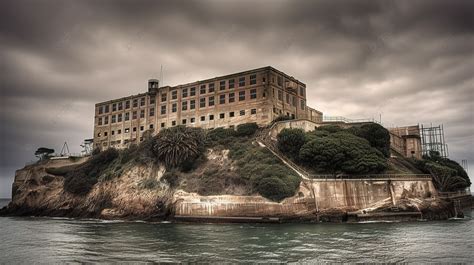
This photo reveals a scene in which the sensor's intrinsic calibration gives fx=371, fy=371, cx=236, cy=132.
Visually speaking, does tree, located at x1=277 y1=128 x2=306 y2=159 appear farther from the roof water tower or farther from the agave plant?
the roof water tower

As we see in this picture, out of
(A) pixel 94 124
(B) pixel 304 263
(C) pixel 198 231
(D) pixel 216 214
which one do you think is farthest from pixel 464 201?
(A) pixel 94 124

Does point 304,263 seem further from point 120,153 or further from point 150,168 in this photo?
point 120,153

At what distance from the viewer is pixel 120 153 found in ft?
285

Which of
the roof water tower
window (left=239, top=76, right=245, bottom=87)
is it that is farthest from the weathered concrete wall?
the roof water tower

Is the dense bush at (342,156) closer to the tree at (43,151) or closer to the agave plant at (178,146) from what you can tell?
the agave plant at (178,146)

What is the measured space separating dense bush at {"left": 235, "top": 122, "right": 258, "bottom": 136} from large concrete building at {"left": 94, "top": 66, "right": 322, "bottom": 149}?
2104 millimetres

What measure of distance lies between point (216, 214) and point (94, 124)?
6437 centimetres

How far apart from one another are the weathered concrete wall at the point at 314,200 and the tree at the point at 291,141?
9.39 m

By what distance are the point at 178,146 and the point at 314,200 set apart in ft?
91.3

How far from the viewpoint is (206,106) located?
282ft

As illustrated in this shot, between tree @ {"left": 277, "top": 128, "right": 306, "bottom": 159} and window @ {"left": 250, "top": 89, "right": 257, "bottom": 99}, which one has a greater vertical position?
window @ {"left": 250, "top": 89, "right": 257, "bottom": 99}

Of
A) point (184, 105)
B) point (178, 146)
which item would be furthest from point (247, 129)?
point (184, 105)

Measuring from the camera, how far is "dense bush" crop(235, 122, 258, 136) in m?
74.2

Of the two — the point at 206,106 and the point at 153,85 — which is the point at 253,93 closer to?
the point at 206,106
